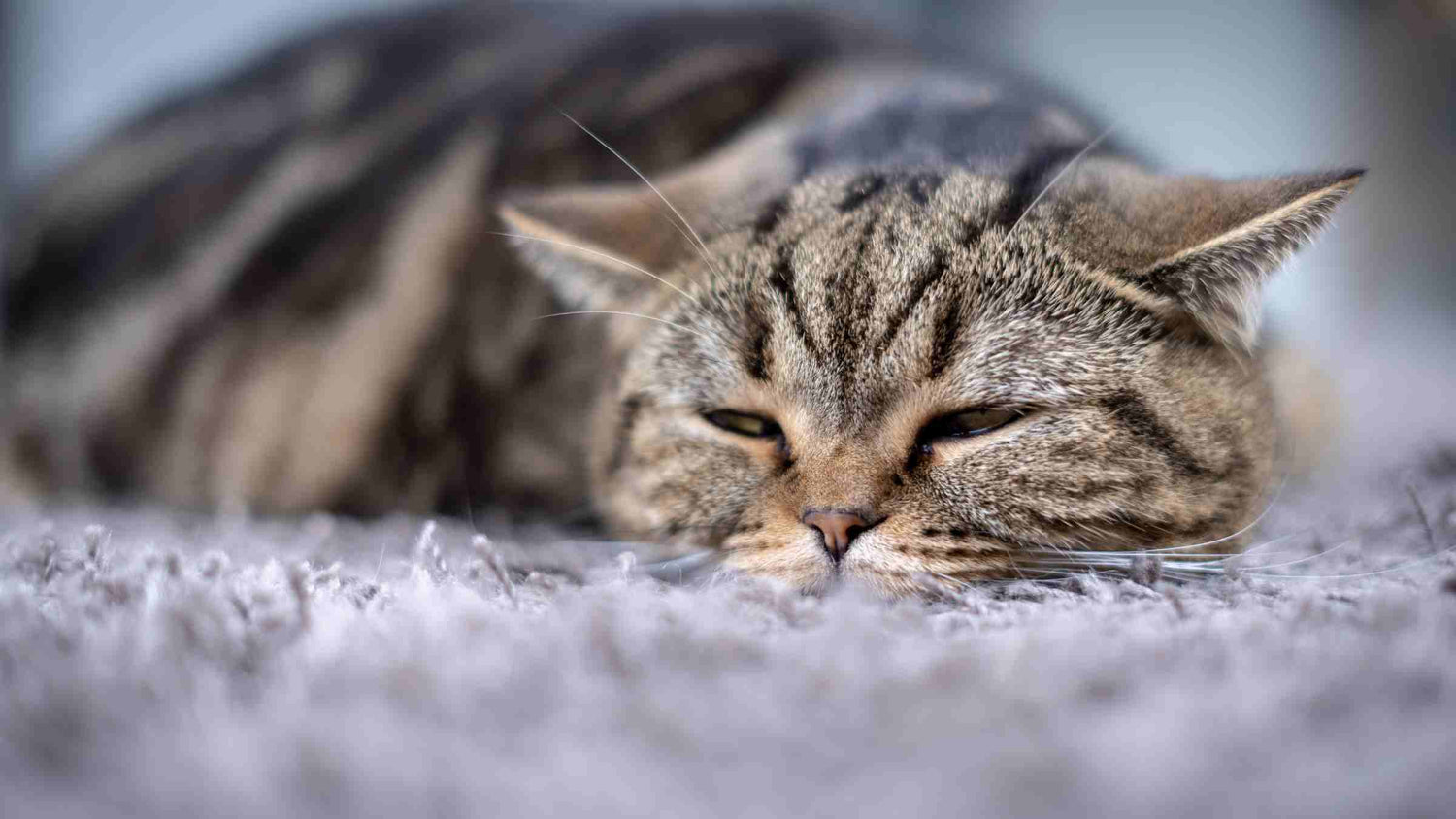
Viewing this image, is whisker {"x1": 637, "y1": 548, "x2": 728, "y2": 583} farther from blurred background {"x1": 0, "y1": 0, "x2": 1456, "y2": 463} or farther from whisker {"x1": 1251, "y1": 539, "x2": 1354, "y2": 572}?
blurred background {"x1": 0, "y1": 0, "x2": 1456, "y2": 463}

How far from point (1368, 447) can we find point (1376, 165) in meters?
1.35

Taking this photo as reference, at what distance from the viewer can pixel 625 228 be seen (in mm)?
1074

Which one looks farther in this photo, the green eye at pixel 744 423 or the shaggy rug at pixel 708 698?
the green eye at pixel 744 423

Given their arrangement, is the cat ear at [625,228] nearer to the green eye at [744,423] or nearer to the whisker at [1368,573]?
the green eye at [744,423]

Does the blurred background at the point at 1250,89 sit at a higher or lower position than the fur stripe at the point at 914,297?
higher

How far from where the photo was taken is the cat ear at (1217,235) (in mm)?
783

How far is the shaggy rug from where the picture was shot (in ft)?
1.25

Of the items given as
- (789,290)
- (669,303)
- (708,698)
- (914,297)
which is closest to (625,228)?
(669,303)

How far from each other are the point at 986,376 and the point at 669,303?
0.38 meters

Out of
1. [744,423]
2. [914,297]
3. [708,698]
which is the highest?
[914,297]

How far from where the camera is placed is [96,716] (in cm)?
45

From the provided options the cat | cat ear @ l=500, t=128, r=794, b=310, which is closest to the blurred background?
the cat

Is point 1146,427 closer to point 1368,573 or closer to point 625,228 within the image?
point 1368,573

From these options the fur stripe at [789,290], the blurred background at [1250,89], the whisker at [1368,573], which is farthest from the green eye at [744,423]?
the blurred background at [1250,89]
